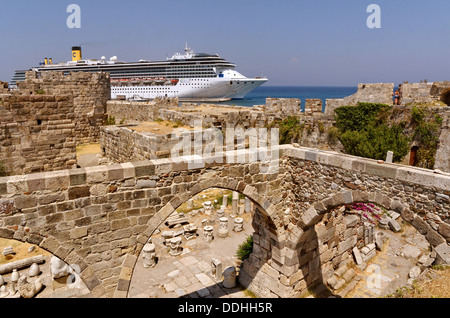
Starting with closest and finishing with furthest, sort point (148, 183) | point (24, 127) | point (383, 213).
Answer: point (148, 183) < point (24, 127) < point (383, 213)

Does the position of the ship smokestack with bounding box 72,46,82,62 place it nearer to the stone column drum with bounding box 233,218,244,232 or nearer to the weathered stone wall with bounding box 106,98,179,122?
the weathered stone wall with bounding box 106,98,179,122

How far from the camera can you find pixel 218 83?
217 feet

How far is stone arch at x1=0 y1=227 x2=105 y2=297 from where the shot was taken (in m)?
4.25

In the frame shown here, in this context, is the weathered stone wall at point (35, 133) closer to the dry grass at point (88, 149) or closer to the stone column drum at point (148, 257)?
the stone column drum at point (148, 257)

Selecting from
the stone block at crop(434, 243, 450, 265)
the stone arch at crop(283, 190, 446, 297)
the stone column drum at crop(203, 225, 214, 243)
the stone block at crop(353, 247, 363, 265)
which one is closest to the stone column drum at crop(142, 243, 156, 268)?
the stone column drum at crop(203, 225, 214, 243)

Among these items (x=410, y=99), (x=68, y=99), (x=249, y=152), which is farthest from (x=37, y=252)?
(x=410, y=99)

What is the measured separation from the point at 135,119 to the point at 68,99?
352 inches

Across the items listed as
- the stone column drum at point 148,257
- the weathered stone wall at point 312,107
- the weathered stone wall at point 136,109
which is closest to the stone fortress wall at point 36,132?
the stone column drum at point 148,257

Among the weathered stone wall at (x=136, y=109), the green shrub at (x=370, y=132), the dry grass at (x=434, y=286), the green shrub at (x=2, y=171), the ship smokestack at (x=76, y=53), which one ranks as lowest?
the dry grass at (x=434, y=286)

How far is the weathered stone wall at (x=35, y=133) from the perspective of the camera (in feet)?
22.8

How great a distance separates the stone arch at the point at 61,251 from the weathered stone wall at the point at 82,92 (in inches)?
491

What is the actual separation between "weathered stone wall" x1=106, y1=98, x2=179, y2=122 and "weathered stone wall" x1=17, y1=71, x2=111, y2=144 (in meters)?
0.73

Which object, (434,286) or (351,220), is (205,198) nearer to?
(351,220)
